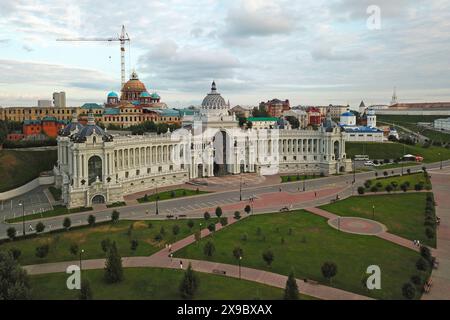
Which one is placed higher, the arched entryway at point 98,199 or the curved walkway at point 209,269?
the arched entryway at point 98,199

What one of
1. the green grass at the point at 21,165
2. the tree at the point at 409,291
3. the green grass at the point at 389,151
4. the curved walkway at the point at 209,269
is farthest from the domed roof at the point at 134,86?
the tree at the point at 409,291

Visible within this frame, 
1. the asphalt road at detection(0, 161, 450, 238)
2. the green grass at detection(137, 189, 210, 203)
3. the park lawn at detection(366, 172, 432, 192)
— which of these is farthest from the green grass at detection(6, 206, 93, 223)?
the park lawn at detection(366, 172, 432, 192)

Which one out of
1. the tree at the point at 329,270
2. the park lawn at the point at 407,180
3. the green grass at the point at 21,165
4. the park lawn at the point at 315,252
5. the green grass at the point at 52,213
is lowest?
the park lawn at the point at 315,252

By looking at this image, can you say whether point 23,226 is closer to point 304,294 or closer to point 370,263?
point 304,294

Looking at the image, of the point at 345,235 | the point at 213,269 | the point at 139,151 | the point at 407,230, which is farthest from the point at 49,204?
the point at 407,230

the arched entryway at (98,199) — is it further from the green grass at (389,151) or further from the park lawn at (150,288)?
the green grass at (389,151)

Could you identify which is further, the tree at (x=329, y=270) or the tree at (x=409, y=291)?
the tree at (x=329, y=270)

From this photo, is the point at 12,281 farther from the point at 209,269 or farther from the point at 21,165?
the point at 21,165
